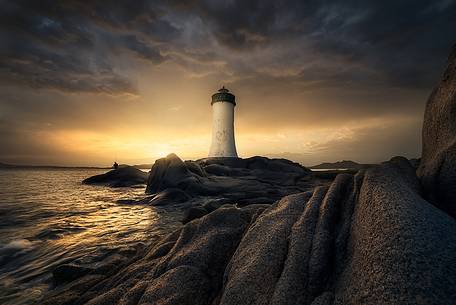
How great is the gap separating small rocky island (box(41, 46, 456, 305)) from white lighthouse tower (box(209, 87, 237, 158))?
30930 mm

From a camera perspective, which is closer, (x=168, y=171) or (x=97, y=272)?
(x=97, y=272)

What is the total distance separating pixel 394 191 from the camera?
279 cm

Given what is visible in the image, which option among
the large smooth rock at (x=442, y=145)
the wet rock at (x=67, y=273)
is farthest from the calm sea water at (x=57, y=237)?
the large smooth rock at (x=442, y=145)

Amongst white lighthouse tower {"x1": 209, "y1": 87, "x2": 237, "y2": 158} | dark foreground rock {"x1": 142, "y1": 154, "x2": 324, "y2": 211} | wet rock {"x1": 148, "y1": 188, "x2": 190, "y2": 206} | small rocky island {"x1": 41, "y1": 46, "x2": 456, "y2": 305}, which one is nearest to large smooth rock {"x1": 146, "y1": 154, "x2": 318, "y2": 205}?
dark foreground rock {"x1": 142, "y1": 154, "x2": 324, "y2": 211}

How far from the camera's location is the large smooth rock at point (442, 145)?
10.6 ft

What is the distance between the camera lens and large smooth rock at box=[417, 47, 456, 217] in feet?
10.6

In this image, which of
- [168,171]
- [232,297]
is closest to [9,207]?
[168,171]

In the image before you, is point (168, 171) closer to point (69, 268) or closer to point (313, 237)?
point (69, 268)

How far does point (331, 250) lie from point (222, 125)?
3394 cm

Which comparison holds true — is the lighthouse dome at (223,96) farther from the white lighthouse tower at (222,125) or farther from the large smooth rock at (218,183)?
the large smooth rock at (218,183)

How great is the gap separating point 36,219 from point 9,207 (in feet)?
17.0

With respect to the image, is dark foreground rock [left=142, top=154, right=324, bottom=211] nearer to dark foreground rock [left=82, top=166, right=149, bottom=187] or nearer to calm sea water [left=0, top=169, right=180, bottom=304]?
calm sea water [left=0, top=169, right=180, bottom=304]

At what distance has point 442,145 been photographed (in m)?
3.58

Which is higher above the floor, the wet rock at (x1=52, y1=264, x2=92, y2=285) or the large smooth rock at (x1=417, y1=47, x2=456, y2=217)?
the large smooth rock at (x1=417, y1=47, x2=456, y2=217)
